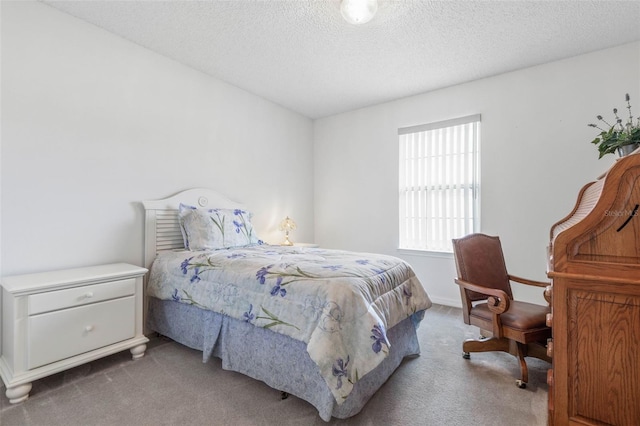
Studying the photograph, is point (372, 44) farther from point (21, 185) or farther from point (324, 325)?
point (21, 185)

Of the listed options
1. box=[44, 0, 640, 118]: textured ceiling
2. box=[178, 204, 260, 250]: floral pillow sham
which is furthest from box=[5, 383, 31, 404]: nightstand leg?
box=[44, 0, 640, 118]: textured ceiling

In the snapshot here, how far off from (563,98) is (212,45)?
3.53 meters

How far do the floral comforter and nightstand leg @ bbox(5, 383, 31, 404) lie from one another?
35.5 inches

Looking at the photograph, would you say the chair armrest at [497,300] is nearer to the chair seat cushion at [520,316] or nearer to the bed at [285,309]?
the chair seat cushion at [520,316]

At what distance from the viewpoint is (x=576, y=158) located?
9.49 ft

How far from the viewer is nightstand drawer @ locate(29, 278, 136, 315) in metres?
1.77

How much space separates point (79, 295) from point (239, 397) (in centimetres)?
127

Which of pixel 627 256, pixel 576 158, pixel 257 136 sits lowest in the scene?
pixel 627 256

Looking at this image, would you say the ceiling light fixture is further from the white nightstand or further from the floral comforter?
the white nightstand

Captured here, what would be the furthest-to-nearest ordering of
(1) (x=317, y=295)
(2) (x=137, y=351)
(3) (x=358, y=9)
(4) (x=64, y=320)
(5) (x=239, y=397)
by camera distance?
(2) (x=137, y=351), (3) (x=358, y=9), (4) (x=64, y=320), (5) (x=239, y=397), (1) (x=317, y=295)

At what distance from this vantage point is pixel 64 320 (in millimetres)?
1872

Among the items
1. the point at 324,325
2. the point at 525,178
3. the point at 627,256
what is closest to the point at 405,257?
the point at 525,178

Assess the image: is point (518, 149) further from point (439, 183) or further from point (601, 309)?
point (601, 309)

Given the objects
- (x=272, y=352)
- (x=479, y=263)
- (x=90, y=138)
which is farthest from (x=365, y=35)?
(x=272, y=352)
